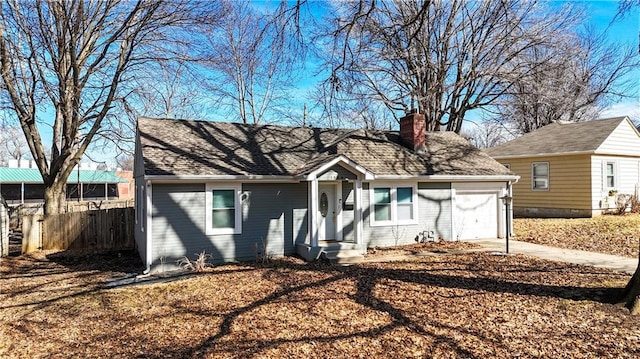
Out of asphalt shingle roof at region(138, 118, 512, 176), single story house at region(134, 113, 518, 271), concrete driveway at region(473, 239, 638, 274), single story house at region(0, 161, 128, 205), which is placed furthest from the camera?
single story house at region(0, 161, 128, 205)

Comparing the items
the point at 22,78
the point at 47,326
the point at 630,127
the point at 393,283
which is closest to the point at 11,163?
the point at 22,78

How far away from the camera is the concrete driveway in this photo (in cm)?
1012

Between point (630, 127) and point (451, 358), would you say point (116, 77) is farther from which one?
point (630, 127)

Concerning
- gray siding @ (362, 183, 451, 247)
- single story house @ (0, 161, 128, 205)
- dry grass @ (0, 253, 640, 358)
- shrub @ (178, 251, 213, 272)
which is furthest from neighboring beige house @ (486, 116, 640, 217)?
single story house @ (0, 161, 128, 205)

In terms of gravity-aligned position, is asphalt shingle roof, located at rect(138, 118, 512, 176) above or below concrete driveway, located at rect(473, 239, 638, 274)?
above

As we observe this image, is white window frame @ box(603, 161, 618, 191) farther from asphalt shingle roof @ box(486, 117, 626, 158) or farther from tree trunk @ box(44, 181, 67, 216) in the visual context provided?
tree trunk @ box(44, 181, 67, 216)

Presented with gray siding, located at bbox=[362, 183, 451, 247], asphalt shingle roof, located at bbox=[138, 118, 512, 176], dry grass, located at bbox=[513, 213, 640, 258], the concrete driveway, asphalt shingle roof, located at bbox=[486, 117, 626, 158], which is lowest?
the concrete driveway

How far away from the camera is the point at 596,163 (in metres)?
18.9

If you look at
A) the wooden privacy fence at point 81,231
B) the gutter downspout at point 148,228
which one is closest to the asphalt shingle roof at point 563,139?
the gutter downspout at point 148,228

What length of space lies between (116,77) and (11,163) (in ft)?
110

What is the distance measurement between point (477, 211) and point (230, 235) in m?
9.40

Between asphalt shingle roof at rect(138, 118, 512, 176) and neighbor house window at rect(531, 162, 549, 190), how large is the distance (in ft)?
21.3

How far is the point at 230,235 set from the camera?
37.6 ft

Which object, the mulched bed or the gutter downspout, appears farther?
the mulched bed
